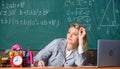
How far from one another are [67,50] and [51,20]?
Result: 1.47ft

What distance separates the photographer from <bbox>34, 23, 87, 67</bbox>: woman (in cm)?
322

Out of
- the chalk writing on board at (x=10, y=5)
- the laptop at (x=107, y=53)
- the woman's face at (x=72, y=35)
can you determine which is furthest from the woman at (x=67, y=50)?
the chalk writing on board at (x=10, y=5)

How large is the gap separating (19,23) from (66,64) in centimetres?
82

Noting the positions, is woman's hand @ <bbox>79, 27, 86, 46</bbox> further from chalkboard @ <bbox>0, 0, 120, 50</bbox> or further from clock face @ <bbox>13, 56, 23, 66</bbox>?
clock face @ <bbox>13, 56, 23, 66</bbox>

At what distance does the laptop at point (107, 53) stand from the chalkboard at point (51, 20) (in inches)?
21.4

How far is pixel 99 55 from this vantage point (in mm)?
2703

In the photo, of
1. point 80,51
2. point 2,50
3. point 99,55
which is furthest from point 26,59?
point 99,55

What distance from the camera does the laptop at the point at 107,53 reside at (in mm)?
2709

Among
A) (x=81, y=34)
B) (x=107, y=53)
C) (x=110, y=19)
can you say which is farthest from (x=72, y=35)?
(x=107, y=53)

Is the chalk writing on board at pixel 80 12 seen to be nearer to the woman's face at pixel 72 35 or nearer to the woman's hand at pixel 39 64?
the woman's face at pixel 72 35

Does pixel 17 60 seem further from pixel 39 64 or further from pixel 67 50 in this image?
pixel 67 50

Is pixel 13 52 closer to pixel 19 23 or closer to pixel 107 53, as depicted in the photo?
pixel 19 23

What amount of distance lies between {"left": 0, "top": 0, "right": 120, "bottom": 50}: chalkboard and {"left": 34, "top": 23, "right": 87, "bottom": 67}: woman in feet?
0.22

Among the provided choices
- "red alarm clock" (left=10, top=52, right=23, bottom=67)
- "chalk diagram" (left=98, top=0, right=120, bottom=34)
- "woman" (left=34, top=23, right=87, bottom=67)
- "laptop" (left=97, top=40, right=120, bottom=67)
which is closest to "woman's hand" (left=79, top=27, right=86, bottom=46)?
"woman" (left=34, top=23, right=87, bottom=67)
